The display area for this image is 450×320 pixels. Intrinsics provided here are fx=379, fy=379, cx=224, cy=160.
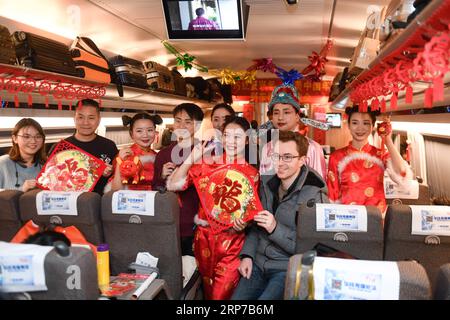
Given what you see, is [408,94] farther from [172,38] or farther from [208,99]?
[208,99]

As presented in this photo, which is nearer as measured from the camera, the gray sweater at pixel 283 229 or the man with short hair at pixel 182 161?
the gray sweater at pixel 283 229

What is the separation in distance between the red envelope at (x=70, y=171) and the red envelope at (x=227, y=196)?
918mm

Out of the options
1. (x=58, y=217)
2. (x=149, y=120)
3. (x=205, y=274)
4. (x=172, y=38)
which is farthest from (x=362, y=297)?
(x=172, y=38)

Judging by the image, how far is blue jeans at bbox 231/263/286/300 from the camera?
2365 mm

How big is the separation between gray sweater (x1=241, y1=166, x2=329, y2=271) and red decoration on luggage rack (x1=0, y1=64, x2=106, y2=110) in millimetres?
2256

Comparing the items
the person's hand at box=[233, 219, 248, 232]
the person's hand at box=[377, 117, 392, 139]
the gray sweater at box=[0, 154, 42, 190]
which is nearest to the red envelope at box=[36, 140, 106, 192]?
the gray sweater at box=[0, 154, 42, 190]

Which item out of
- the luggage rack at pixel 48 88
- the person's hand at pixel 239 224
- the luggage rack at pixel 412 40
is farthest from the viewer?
the luggage rack at pixel 48 88

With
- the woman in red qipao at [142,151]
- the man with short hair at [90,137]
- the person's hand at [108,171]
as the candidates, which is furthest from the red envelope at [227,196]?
the man with short hair at [90,137]

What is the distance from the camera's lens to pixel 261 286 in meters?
2.53

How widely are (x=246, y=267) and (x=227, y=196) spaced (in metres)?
0.49

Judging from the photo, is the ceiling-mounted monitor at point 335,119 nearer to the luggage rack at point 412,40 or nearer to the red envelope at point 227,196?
the luggage rack at point 412,40

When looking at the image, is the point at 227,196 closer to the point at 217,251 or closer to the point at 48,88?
the point at 217,251

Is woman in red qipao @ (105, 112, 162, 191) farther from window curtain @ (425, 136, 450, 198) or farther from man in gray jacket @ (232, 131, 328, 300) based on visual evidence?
window curtain @ (425, 136, 450, 198)

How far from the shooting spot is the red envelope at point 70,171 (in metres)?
2.93
